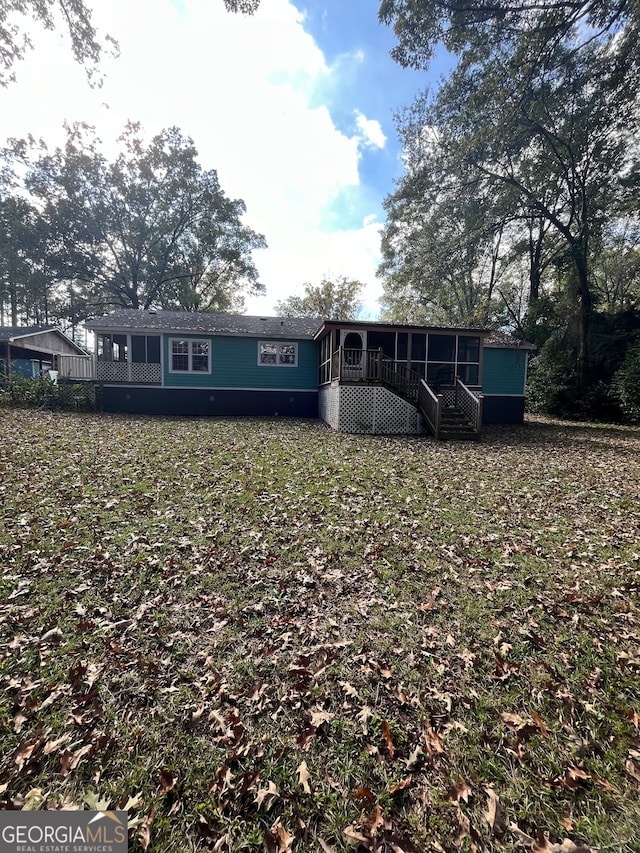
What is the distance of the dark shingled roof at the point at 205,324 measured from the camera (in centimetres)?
1587

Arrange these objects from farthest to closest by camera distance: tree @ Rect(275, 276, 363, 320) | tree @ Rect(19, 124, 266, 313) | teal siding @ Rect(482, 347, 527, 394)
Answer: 1. tree @ Rect(275, 276, 363, 320)
2. tree @ Rect(19, 124, 266, 313)
3. teal siding @ Rect(482, 347, 527, 394)

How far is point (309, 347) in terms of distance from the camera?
17.1 meters

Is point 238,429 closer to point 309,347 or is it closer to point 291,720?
point 309,347

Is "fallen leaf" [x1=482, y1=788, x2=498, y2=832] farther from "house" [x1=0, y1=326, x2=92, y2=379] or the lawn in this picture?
"house" [x1=0, y1=326, x2=92, y2=379]

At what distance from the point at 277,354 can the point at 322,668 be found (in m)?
15.2

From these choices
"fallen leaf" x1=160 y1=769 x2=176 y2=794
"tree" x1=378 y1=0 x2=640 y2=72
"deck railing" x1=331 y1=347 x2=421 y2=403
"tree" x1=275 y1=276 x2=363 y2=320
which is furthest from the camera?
"tree" x1=275 y1=276 x2=363 y2=320

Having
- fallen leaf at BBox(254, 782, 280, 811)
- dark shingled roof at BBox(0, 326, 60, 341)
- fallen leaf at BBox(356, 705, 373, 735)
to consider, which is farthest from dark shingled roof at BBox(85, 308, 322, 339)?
fallen leaf at BBox(254, 782, 280, 811)

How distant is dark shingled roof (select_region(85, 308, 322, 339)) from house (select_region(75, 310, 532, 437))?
0.05 meters

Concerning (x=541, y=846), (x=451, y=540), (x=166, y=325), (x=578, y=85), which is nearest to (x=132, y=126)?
(x=166, y=325)

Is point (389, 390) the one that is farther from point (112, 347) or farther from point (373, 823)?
point (112, 347)

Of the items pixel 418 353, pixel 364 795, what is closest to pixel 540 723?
pixel 364 795

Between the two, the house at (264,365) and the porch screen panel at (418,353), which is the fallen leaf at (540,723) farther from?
the porch screen panel at (418,353)

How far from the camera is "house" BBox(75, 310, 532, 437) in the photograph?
1527cm

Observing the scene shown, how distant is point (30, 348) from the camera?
23.0 meters
